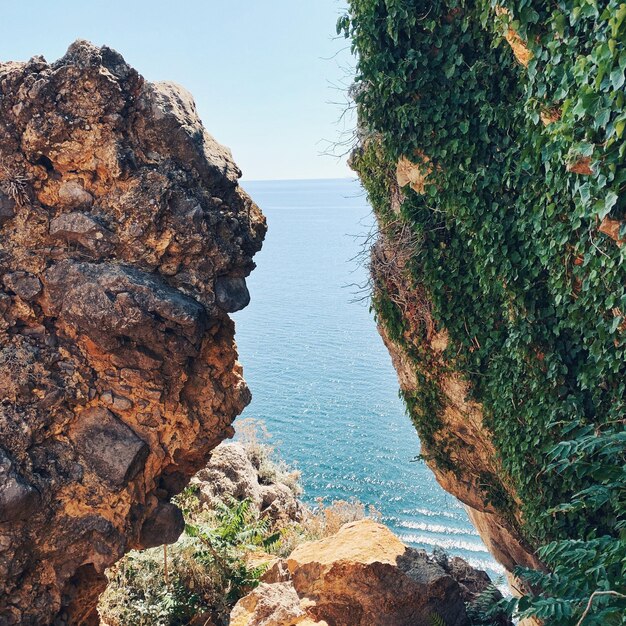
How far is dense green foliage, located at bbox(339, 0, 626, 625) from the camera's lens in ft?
14.9

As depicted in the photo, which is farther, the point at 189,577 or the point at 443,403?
the point at 189,577

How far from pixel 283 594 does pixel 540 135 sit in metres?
6.48

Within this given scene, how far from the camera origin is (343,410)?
22.8 metres

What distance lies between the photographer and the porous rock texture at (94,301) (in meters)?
6.07

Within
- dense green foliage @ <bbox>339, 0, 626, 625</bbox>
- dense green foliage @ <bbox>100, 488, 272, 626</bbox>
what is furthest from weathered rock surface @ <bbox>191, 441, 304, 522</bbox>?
dense green foliage @ <bbox>339, 0, 626, 625</bbox>

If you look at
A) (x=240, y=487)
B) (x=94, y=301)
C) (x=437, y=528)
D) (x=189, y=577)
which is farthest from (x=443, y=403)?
(x=437, y=528)

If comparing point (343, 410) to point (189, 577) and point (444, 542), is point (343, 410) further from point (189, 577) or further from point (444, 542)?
point (189, 577)

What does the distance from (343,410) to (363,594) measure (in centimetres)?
1487

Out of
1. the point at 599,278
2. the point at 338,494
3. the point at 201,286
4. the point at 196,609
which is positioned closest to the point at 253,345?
the point at 338,494

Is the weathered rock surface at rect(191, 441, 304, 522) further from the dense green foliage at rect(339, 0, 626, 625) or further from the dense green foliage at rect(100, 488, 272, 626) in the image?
the dense green foliage at rect(339, 0, 626, 625)

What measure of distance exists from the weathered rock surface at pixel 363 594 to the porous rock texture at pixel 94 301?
188cm

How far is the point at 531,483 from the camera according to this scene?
6.68m

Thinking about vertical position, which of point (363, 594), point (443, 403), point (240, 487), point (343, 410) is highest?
point (443, 403)

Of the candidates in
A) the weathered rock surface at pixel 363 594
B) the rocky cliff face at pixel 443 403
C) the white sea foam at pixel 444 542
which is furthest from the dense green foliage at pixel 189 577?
the white sea foam at pixel 444 542
